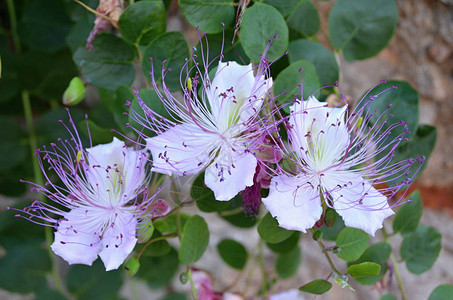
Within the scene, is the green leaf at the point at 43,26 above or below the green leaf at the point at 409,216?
above

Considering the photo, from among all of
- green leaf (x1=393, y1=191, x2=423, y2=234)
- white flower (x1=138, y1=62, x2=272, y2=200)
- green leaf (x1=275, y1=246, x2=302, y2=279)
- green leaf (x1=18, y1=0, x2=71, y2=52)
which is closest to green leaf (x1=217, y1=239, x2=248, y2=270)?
green leaf (x1=275, y1=246, x2=302, y2=279)

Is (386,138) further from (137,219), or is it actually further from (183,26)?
A: (183,26)

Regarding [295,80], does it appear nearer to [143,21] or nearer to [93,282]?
[143,21]

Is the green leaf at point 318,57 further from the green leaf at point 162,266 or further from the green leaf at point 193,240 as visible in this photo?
the green leaf at point 162,266

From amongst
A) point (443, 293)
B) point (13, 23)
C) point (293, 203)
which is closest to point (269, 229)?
point (293, 203)

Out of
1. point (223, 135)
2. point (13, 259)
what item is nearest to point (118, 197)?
point (223, 135)

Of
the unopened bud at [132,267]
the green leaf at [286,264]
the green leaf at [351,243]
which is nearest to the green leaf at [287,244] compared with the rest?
the green leaf at [351,243]
